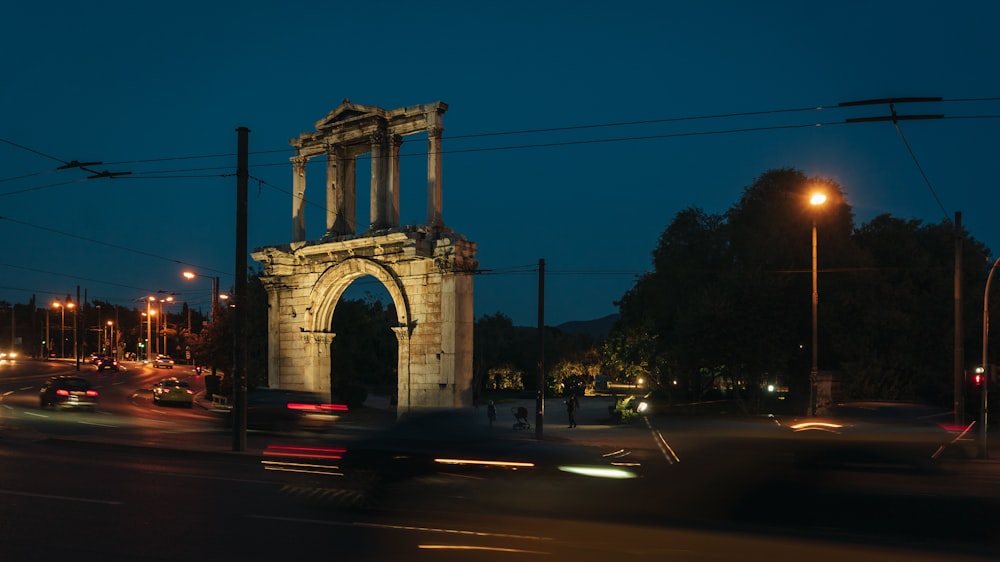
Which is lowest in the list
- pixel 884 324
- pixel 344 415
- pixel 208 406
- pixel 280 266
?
pixel 208 406

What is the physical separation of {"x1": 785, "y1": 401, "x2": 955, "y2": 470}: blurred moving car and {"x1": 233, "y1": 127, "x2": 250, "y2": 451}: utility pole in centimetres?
1208

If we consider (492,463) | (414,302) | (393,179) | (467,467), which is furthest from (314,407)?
(393,179)

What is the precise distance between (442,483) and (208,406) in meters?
36.4

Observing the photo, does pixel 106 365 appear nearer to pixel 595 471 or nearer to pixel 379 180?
pixel 379 180

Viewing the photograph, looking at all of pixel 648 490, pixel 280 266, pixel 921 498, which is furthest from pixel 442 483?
pixel 280 266

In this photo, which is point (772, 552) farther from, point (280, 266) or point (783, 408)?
point (783, 408)

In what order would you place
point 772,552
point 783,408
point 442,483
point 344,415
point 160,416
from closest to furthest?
point 772,552 → point 442,483 → point 344,415 → point 160,416 → point 783,408

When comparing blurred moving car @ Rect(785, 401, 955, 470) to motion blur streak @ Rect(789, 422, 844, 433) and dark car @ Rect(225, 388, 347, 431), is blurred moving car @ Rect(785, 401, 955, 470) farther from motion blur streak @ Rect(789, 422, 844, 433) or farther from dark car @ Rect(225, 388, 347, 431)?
dark car @ Rect(225, 388, 347, 431)

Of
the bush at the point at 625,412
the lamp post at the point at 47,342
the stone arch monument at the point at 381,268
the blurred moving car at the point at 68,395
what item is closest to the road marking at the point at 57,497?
the stone arch monument at the point at 381,268

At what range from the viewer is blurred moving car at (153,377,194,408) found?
139 feet

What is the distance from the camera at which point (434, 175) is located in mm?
28891

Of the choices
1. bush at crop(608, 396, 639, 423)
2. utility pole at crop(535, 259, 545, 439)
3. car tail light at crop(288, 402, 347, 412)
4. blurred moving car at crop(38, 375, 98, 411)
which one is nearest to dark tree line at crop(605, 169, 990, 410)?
bush at crop(608, 396, 639, 423)

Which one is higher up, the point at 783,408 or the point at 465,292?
the point at 465,292

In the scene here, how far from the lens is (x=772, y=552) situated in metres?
8.19
